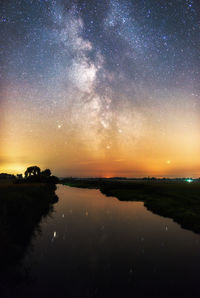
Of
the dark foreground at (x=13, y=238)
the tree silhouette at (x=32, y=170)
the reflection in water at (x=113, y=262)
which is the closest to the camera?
the reflection in water at (x=113, y=262)

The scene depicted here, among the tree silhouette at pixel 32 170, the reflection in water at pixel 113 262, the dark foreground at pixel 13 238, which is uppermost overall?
the tree silhouette at pixel 32 170

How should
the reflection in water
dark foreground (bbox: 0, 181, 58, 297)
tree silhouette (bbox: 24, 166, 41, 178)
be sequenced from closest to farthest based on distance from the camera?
the reflection in water
dark foreground (bbox: 0, 181, 58, 297)
tree silhouette (bbox: 24, 166, 41, 178)

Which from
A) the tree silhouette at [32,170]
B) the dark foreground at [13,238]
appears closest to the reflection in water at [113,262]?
the dark foreground at [13,238]

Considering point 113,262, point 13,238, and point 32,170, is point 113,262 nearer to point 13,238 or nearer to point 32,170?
point 13,238

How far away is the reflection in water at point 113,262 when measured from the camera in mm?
10547

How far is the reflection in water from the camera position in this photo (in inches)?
415

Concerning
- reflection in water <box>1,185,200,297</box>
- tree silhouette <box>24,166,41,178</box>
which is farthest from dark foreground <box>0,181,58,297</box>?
tree silhouette <box>24,166,41,178</box>

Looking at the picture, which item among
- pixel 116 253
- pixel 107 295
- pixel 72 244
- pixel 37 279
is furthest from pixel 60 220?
pixel 107 295

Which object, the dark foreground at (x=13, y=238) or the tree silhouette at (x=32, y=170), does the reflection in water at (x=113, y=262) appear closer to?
the dark foreground at (x=13, y=238)

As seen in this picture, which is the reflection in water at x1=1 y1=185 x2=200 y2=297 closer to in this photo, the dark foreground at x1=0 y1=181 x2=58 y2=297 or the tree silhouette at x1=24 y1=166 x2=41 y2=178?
the dark foreground at x1=0 y1=181 x2=58 y2=297

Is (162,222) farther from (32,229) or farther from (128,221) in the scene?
(32,229)

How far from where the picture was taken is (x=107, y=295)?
1007 centimetres

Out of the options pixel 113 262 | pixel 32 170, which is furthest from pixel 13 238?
pixel 32 170

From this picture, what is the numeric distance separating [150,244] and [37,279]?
36.6 ft
